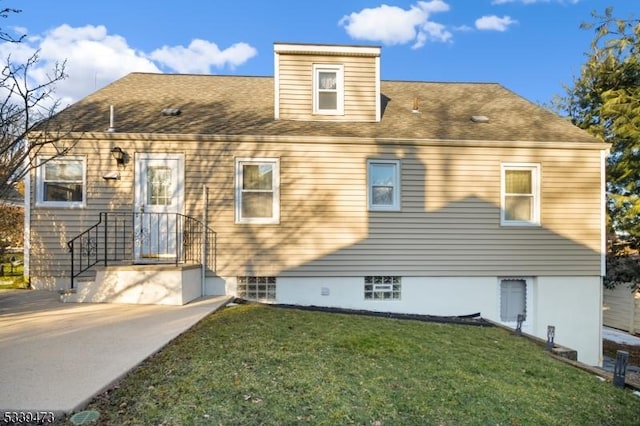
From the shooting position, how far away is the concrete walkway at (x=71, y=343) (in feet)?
9.59

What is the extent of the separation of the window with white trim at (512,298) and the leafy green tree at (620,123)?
5734 mm

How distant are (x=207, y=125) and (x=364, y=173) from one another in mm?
3485

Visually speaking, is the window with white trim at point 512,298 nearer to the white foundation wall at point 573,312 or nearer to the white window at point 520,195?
the white foundation wall at point 573,312

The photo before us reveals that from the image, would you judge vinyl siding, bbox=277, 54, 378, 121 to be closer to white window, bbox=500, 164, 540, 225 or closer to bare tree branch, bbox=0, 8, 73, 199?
white window, bbox=500, 164, 540, 225

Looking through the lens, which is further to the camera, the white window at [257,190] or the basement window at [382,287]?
the basement window at [382,287]

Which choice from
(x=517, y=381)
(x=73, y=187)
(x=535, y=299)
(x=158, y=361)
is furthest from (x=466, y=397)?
(x=73, y=187)

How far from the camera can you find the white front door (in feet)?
25.3

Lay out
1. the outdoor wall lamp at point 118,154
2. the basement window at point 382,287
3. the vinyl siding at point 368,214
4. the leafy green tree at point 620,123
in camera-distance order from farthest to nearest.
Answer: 1. the leafy green tree at point 620,123
2. the basement window at point 382,287
3. the vinyl siding at point 368,214
4. the outdoor wall lamp at point 118,154

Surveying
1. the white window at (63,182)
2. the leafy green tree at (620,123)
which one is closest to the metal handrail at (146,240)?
the white window at (63,182)

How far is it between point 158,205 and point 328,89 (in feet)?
14.6

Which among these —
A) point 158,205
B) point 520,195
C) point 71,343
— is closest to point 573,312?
point 520,195

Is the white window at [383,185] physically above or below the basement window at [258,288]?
above

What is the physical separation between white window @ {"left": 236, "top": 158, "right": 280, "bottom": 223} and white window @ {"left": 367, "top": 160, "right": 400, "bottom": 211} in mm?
1956

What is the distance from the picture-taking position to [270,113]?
8.80m
